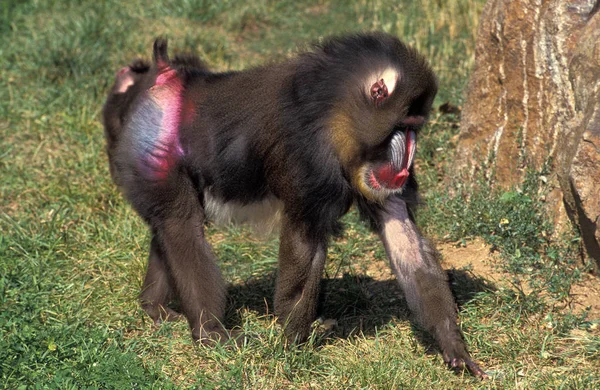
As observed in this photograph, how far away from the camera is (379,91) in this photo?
415cm

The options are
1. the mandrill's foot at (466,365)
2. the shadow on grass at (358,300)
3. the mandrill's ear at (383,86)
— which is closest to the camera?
the mandrill's ear at (383,86)

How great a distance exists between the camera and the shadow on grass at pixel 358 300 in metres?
4.96

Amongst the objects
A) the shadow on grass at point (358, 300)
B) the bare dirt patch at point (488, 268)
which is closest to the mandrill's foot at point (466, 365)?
the shadow on grass at point (358, 300)

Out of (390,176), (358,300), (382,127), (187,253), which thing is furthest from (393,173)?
(187,253)

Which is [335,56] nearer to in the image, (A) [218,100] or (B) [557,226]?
(A) [218,100]

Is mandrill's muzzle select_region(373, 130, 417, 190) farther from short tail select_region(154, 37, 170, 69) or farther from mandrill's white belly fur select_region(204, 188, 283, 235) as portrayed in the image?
short tail select_region(154, 37, 170, 69)

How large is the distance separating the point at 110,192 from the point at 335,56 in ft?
8.79

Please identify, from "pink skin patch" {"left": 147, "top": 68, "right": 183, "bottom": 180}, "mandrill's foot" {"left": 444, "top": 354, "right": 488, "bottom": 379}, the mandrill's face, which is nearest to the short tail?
"pink skin patch" {"left": 147, "top": 68, "right": 183, "bottom": 180}

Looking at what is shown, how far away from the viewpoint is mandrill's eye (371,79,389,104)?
13.6 feet

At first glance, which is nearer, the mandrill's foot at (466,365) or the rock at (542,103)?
the mandrill's foot at (466,365)

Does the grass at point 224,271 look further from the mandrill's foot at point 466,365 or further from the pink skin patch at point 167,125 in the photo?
the pink skin patch at point 167,125

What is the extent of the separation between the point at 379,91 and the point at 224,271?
2004 mm

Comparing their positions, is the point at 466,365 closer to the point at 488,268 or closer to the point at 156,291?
the point at 488,268

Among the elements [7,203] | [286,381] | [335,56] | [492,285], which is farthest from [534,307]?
[7,203]
